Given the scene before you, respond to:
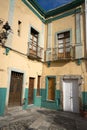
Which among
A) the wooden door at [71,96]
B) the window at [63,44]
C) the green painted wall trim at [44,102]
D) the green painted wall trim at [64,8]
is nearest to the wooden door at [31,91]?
the green painted wall trim at [44,102]

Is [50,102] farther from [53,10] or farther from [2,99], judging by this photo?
[53,10]

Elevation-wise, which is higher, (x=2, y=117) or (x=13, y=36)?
(x=13, y=36)

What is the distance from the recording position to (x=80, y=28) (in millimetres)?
9398

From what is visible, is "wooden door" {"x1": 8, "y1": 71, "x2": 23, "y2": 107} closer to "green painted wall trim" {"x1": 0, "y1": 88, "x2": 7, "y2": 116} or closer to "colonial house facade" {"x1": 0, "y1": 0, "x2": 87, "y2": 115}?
"colonial house facade" {"x1": 0, "y1": 0, "x2": 87, "y2": 115}

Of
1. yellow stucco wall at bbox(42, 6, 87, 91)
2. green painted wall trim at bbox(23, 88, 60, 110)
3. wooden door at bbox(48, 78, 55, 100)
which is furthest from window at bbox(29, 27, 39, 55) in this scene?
green painted wall trim at bbox(23, 88, 60, 110)

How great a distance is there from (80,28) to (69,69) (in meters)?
3.16

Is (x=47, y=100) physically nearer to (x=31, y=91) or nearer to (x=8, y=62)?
(x=31, y=91)

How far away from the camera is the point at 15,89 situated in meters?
8.05

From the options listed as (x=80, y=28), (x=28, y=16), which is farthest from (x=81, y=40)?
(x=28, y=16)

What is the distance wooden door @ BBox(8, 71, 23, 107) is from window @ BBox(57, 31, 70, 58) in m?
3.66

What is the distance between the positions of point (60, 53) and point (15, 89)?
14.8 feet

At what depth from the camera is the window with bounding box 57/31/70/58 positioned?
32.2 feet

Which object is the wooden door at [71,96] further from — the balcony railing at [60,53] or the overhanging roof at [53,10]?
the overhanging roof at [53,10]

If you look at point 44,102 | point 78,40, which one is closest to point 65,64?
point 78,40
